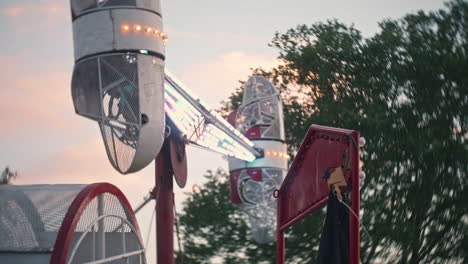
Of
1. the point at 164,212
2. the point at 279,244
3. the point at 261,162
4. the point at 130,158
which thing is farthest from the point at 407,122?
the point at 279,244

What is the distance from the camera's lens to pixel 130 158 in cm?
1764

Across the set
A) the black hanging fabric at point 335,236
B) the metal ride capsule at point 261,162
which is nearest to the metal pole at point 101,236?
the black hanging fabric at point 335,236

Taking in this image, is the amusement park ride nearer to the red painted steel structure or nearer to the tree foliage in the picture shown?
the red painted steel structure

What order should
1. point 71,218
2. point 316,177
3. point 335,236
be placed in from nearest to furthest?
point 335,236 < point 316,177 < point 71,218

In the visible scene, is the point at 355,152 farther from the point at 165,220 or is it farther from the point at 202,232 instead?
the point at 202,232

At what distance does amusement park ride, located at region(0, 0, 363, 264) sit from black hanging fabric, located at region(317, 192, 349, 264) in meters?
0.03

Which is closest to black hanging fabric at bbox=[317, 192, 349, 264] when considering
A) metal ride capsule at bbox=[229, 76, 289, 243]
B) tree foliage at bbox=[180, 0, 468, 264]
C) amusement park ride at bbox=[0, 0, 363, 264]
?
amusement park ride at bbox=[0, 0, 363, 264]

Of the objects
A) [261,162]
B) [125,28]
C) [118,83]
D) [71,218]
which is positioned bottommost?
[71,218]

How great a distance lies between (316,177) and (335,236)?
1748 millimetres

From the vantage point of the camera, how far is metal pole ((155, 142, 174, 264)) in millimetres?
22031

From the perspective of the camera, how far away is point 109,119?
1755 cm

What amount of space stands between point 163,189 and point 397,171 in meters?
15.1

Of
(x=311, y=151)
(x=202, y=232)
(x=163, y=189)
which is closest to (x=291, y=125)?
(x=202, y=232)

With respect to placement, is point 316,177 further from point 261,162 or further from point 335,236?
point 261,162
